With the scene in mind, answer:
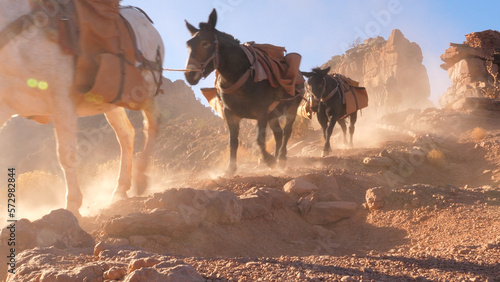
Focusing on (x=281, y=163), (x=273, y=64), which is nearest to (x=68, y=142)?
(x=273, y=64)

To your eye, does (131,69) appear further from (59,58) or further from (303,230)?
(303,230)

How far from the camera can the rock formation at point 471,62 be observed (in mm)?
22342

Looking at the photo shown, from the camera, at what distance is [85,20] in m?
3.53

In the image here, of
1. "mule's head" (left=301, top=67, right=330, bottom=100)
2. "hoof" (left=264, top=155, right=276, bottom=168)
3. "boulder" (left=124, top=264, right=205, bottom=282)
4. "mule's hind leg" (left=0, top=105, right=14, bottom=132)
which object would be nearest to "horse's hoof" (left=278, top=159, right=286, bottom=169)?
"hoof" (left=264, top=155, right=276, bottom=168)

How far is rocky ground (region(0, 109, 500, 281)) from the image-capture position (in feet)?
6.31

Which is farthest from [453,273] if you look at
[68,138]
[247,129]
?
[247,129]

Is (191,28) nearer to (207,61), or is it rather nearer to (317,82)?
(207,61)

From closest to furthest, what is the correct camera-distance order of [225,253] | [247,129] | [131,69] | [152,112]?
[225,253] < [131,69] < [152,112] < [247,129]

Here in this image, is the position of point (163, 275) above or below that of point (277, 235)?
above

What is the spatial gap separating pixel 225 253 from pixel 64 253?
4.30ft

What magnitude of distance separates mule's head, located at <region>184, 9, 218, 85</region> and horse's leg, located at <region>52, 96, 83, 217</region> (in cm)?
183

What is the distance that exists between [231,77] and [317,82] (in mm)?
4489

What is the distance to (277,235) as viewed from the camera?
3.78 metres

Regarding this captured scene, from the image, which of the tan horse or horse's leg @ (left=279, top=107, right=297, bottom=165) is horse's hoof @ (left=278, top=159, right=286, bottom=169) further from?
the tan horse
